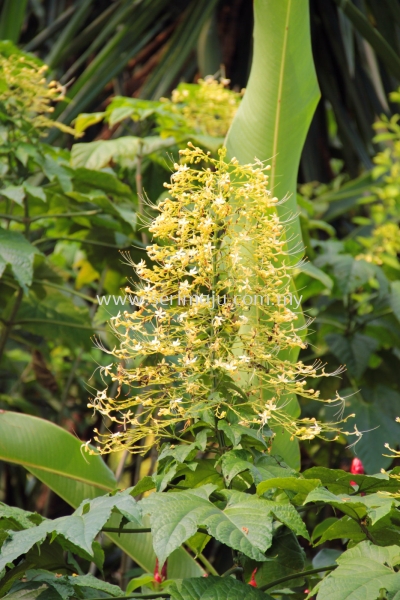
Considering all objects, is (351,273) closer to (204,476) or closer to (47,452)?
(47,452)

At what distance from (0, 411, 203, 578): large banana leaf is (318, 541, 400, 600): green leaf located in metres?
0.63

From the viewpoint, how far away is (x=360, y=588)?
867mm

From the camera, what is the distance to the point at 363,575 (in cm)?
89

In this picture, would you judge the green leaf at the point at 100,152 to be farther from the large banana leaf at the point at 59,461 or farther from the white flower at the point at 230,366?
the white flower at the point at 230,366

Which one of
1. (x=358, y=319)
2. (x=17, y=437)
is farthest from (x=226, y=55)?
(x=17, y=437)

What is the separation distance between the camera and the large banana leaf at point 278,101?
1557 millimetres

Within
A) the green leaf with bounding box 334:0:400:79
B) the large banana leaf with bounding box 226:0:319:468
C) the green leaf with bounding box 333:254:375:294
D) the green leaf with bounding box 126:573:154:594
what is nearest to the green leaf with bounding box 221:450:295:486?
the green leaf with bounding box 126:573:154:594

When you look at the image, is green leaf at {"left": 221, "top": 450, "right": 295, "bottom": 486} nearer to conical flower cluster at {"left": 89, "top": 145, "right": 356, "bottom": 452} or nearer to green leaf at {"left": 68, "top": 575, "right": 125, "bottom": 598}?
conical flower cluster at {"left": 89, "top": 145, "right": 356, "bottom": 452}

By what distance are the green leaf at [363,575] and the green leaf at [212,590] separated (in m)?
0.11

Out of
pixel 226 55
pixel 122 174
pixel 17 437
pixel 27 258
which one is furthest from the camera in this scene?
pixel 226 55

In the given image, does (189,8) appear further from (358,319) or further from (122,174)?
(358,319)

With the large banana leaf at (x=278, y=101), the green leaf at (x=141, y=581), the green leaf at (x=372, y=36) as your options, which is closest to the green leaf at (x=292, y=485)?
the green leaf at (x=141, y=581)

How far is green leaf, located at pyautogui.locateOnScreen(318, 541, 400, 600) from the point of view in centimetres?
86

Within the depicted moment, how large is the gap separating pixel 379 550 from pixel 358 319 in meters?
1.62
